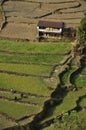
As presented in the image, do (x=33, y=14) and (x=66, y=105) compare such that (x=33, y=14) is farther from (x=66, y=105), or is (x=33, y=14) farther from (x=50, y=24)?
(x=66, y=105)

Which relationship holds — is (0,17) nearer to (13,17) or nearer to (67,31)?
(13,17)

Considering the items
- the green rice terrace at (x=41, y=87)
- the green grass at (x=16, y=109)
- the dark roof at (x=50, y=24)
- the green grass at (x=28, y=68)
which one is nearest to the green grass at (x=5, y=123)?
the green rice terrace at (x=41, y=87)

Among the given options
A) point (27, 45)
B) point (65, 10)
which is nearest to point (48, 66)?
point (27, 45)

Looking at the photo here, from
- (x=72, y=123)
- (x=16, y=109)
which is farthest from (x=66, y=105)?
(x=72, y=123)

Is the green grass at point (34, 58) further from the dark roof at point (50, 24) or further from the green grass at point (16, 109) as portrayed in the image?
the green grass at point (16, 109)

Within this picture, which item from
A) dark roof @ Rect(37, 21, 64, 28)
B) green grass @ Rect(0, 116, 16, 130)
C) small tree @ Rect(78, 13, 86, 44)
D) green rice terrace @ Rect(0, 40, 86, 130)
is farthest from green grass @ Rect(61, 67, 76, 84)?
green grass @ Rect(0, 116, 16, 130)

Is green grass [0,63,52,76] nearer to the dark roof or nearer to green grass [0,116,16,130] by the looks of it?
the dark roof
